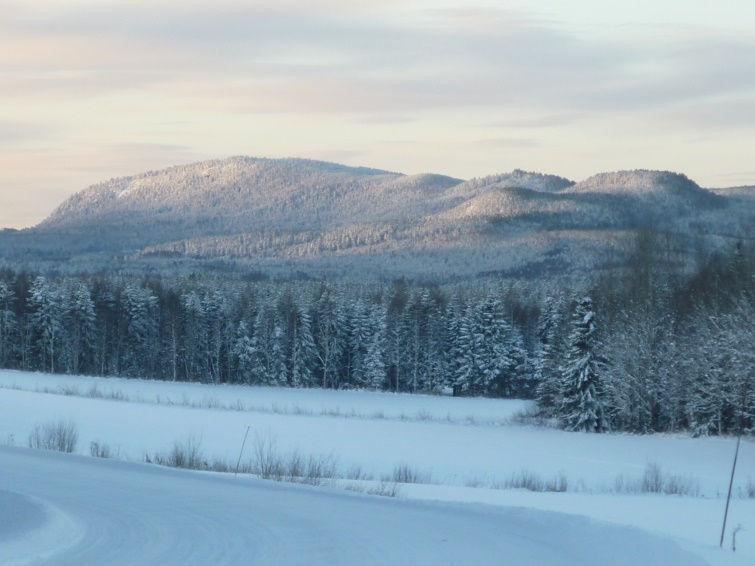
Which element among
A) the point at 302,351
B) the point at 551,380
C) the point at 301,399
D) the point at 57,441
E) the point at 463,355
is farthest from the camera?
the point at 302,351

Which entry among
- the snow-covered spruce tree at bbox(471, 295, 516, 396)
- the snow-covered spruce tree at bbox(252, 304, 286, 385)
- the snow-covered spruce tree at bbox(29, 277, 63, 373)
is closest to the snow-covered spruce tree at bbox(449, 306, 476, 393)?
the snow-covered spruce tree at bbox(471, 295, 516, 396)

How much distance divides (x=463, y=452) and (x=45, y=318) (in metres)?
56.7

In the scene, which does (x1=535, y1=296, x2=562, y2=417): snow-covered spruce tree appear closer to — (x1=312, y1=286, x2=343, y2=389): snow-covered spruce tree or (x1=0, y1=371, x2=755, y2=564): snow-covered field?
(x1=0, y1=371, x2=755, y2=564): snow-covered field

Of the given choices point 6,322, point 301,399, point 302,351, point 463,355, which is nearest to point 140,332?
point 6,322

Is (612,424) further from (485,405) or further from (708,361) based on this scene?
(485,405)

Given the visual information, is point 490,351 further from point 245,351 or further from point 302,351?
point 245,351

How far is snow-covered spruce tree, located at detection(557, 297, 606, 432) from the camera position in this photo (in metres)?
46.8

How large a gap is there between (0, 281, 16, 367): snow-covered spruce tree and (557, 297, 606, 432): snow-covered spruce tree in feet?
164

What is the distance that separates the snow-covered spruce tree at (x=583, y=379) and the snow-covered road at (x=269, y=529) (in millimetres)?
35612

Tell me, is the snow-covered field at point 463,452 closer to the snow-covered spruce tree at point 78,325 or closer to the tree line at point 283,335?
the tree line at point 283,335

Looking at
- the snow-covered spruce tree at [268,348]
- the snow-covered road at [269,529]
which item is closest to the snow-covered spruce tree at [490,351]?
the snow-covered spruce tree at [268,348]

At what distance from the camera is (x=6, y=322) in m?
79.4

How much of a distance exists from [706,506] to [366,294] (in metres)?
79.5

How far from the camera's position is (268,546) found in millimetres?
8969
